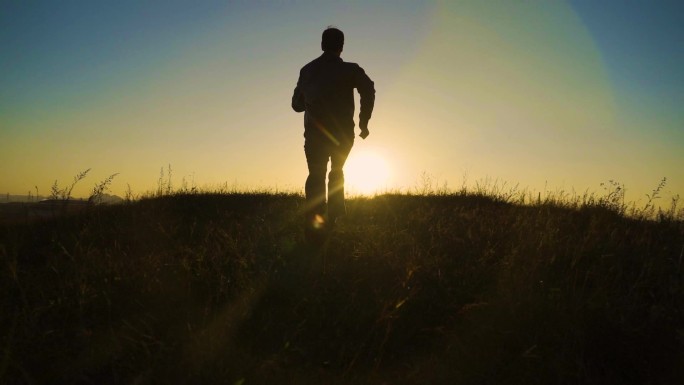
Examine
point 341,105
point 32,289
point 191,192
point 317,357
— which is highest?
point 341,105

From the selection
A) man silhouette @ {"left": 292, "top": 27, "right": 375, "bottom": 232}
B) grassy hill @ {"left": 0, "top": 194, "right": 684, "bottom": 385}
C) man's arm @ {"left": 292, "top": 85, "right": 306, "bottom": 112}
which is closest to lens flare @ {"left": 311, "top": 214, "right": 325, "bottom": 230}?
man silhouette @ {"left": 292, "top": 27, "right": 375, "bottom": 232}

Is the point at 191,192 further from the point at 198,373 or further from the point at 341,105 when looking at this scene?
the point at 198,373

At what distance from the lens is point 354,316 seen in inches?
103

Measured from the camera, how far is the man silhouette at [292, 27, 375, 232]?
5.01 m

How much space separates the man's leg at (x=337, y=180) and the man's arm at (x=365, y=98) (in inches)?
12.3

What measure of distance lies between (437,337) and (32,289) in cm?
277

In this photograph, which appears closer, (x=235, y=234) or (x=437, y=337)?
(x=437, y=337)

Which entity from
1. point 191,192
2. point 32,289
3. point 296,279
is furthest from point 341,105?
point 191,192

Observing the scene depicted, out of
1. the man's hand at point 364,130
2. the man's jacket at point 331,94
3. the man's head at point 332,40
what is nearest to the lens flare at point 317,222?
the man's jacket at point 331,94

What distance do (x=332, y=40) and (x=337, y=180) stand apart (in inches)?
68.4

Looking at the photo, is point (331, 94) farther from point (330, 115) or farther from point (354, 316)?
point (354, 316)

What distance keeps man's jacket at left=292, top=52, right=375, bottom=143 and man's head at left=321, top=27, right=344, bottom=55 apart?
0.28ft

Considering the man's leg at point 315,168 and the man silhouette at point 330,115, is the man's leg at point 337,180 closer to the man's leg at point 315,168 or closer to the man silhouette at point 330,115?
the man silhouette at point 330,115

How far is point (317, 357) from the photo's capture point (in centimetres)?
233
